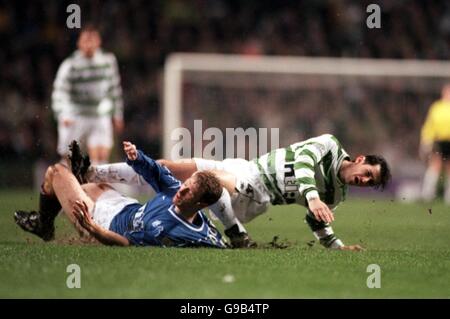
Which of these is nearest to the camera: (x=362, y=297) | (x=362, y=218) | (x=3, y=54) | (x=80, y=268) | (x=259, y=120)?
(x=362, y=297)

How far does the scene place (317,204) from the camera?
7.27 meters

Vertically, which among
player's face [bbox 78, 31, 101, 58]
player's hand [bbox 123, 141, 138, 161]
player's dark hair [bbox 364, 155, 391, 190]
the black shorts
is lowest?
the black shorts

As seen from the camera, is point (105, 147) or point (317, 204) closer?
point (317, 204)

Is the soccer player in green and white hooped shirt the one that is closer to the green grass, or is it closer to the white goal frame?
the green grass

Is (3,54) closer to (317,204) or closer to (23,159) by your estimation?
(23,159)

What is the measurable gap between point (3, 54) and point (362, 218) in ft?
35.8

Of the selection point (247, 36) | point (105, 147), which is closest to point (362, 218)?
point (105, 147)

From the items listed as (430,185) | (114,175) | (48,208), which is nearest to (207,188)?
(114,175)

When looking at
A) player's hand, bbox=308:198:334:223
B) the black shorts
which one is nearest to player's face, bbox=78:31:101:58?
the black shorts

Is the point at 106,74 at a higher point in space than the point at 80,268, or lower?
higher

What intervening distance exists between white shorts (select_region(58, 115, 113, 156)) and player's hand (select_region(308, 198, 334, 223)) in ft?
22.8

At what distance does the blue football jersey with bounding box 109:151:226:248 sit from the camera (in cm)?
753

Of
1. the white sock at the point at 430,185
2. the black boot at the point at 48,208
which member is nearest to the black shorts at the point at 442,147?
the white sock at the point at 430,185

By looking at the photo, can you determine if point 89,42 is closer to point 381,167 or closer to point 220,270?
point 381,167
